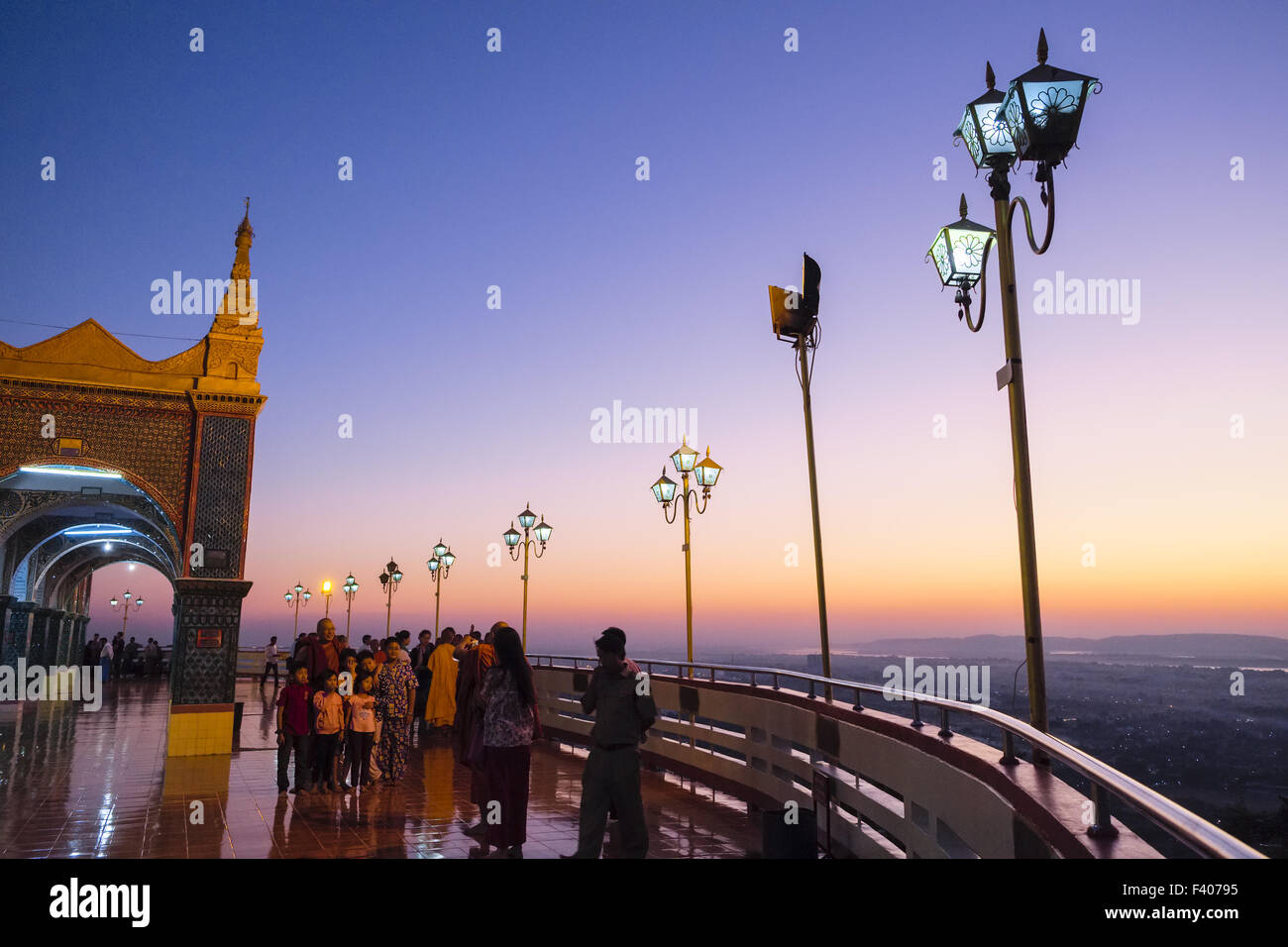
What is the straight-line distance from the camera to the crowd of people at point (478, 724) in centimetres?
646

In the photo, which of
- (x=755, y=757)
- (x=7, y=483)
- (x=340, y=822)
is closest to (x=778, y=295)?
(x=755, y=757)

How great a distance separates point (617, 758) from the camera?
6.45 meters

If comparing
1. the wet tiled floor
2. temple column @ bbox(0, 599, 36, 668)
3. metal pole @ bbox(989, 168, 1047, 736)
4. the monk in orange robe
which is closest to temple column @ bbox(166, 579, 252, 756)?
the wet tiled floor

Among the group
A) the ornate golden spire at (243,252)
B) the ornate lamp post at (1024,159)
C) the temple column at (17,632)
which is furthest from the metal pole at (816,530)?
the temple column at (17,632)

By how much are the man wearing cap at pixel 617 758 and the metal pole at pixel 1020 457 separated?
2.57 metres

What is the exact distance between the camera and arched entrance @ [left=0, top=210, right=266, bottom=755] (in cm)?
1495

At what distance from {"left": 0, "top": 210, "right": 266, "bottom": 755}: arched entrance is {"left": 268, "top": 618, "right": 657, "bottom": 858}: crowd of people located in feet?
11.5

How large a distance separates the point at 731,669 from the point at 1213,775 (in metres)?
65.9

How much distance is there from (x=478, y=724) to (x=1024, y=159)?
5.97 metres

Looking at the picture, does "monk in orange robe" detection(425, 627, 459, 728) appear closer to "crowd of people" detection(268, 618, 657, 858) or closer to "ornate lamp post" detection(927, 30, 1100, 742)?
"crowd of people" detection(268, 618, 657, 858)

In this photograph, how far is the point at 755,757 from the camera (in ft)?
31.2

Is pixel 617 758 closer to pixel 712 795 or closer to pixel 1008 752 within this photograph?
pixel 1008 752

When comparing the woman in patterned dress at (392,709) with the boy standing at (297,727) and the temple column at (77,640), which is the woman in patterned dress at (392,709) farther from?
the temple column at (77,640)
